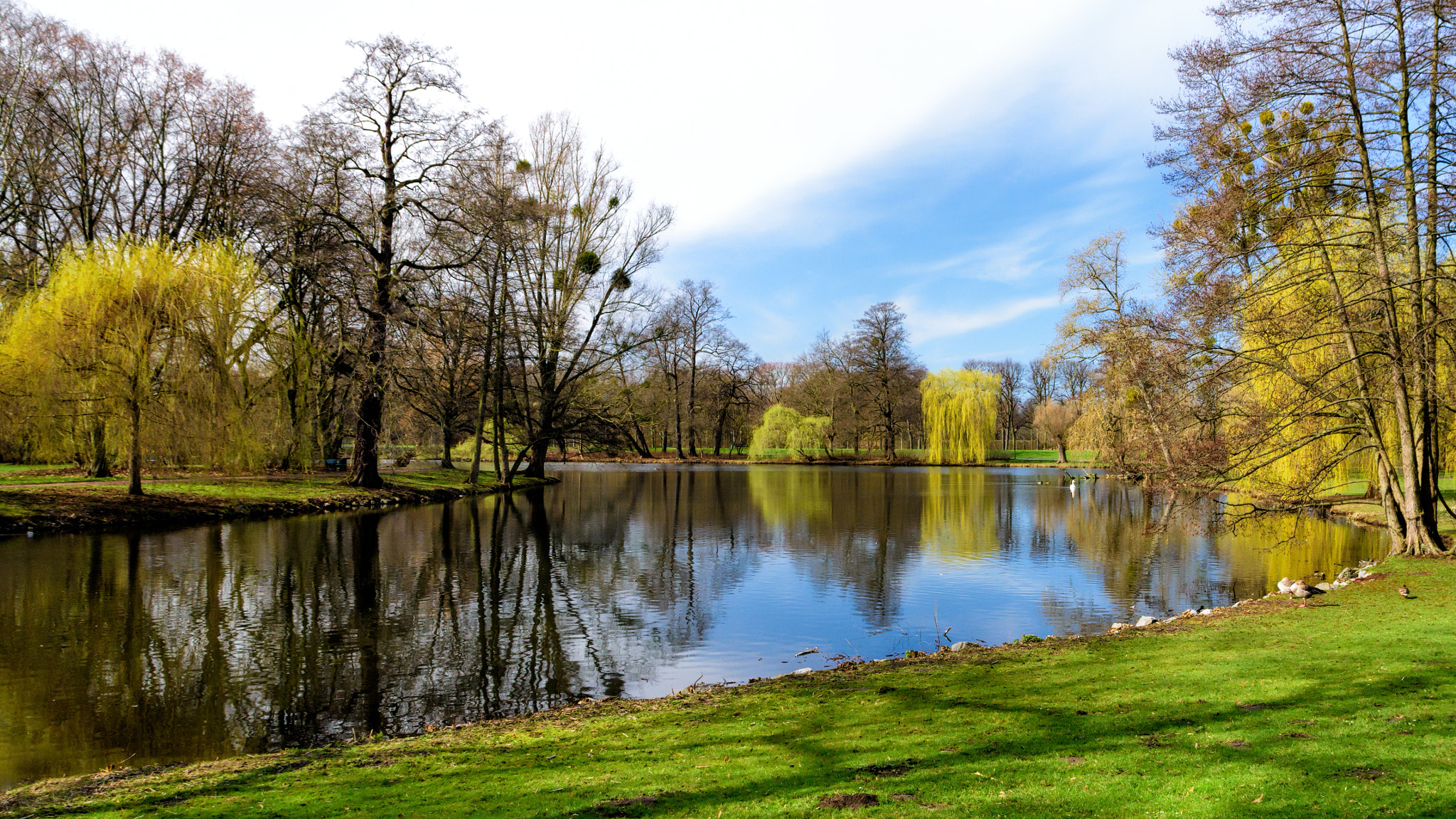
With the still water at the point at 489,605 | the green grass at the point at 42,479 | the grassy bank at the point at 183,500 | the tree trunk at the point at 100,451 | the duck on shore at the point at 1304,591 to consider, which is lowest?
the still water at the point at 489,605

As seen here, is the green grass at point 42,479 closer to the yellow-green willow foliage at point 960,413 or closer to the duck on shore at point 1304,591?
the duck on shore at point 1304,591

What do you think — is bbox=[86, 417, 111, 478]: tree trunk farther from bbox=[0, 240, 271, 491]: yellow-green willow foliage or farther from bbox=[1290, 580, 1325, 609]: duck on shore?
bbox=[1290, 580, 1325, 609]: duck on shore

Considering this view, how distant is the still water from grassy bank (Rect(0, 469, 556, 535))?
1.22m

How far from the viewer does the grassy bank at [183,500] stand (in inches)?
655

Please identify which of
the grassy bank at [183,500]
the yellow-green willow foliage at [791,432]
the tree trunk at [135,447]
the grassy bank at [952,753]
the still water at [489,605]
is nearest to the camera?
the grassy bank at [952,753]

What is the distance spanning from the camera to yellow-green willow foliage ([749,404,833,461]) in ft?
192

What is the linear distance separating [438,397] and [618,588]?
17.4 m

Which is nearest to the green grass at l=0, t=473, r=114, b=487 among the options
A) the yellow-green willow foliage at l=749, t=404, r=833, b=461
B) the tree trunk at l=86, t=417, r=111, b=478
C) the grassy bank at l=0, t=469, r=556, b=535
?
the tree trunk at l=86, t=417, r=111, b=478

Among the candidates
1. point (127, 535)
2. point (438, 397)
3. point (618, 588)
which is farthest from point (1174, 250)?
point (438, 397)

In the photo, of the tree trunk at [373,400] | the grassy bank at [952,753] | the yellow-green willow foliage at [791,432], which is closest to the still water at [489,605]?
the grassy bank at [952,753]

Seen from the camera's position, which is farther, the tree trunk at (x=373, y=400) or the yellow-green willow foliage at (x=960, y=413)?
the yellow-green willow foliage at (x=960, y=413)

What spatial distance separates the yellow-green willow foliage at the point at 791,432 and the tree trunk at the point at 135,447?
44.2 meters

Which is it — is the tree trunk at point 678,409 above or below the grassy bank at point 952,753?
above

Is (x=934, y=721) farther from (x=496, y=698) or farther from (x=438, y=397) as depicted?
(x=438, y=397)
